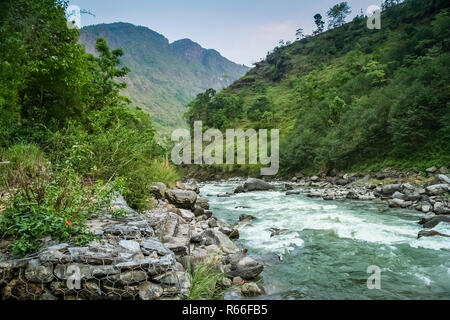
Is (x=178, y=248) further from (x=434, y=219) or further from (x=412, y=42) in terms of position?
(x=412, y=42)

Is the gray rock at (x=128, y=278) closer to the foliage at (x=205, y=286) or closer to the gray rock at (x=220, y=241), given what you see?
the foliage at (x=205, y=286)

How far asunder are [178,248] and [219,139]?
66984mm

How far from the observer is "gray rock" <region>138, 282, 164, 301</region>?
3495 millimetres

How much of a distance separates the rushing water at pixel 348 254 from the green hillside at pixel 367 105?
56.1 feet

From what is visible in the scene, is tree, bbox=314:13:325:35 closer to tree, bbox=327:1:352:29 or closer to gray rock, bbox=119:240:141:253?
tree, bbox=327:1:352:29

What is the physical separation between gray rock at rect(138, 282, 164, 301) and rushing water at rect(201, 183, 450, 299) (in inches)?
108

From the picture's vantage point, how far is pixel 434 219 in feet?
33.8

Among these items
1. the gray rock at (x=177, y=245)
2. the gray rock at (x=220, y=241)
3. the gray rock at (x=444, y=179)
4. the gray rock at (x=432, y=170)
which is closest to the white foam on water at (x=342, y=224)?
the gray rock at (x=220, y=241)

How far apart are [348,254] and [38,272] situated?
303 inches

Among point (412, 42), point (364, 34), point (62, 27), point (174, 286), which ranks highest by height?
point (364, 34)

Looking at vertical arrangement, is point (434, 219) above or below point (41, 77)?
below

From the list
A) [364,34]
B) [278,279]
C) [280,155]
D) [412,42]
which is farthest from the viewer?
[364,34]

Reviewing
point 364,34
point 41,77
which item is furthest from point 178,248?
point 364,34

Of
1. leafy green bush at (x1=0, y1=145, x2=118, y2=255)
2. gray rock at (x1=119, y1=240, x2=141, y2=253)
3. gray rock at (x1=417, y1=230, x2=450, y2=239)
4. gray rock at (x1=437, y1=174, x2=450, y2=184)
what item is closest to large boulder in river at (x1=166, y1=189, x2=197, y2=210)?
leafy green bush at (x1=0, y1=145, x2=118, y2=255)
